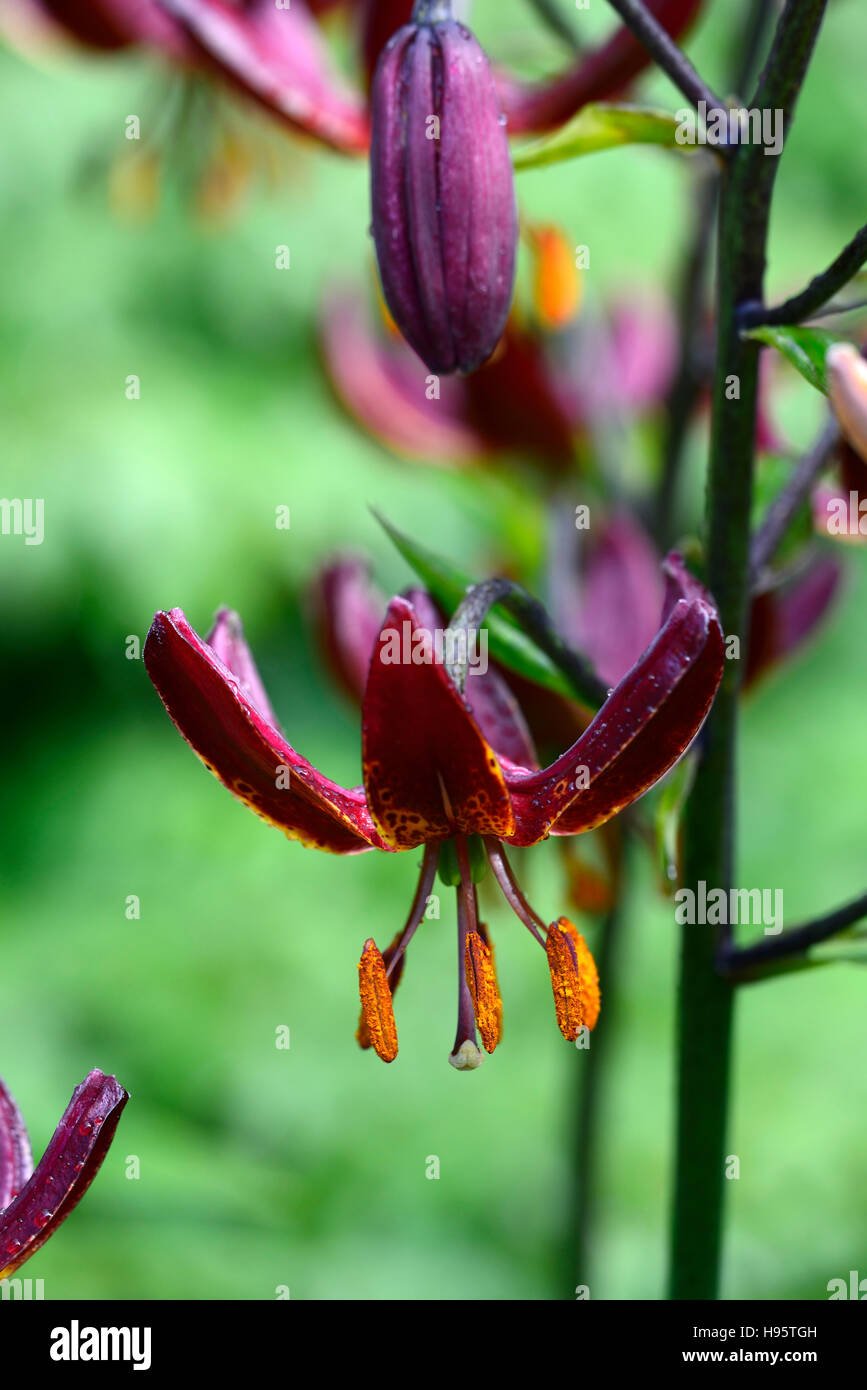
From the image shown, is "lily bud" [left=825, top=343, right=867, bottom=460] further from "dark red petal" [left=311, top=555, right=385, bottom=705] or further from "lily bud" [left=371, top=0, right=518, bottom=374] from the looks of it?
"dark red petal" [left=311, top=555, right=385, bottom=705]

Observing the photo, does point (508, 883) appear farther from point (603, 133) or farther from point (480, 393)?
point (480, 393)

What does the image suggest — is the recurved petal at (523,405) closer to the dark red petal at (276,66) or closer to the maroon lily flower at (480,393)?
the maroon lily flower at (480,393)

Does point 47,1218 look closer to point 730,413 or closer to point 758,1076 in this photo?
point 730,413

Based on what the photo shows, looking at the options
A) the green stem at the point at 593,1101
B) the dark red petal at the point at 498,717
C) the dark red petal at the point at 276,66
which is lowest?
the green stem at the point at 593,1101

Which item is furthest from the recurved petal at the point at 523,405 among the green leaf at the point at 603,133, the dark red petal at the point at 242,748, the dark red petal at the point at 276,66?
the dark red petal at the point at 242,748

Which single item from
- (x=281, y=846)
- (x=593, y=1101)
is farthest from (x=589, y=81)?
(x=281, y=846)

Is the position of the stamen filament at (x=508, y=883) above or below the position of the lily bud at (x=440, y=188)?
below

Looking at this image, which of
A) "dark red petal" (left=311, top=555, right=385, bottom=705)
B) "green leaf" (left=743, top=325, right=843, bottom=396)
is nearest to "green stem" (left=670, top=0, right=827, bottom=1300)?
"green leaf" (left=743, top=325, right=843, bottom=396)
